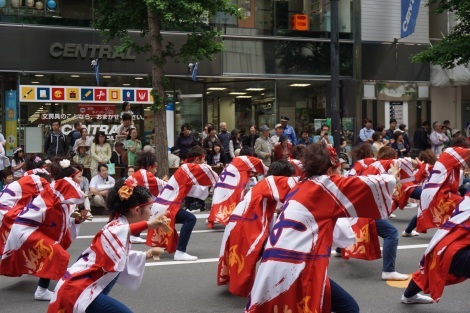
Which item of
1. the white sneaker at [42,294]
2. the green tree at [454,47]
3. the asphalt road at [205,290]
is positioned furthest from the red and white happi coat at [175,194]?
the green tree at [454,47]

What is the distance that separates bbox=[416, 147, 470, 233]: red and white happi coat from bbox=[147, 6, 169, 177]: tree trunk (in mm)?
7008

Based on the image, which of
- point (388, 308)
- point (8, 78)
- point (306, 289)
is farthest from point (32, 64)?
point (306, 289)

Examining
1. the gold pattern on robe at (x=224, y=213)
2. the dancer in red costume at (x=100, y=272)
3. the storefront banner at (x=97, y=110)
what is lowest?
the gold pattern on robe at (x=224, y=213)

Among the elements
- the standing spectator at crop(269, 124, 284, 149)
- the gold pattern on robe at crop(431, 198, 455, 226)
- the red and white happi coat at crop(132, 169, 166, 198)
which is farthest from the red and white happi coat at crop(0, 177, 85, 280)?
the standing spectator at crop(269, 124, 284, 149)

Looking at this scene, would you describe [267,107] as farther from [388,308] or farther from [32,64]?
[388,308]

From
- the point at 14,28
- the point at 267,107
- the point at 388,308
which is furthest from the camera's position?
the point at 267,107

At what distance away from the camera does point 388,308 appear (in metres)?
6.38

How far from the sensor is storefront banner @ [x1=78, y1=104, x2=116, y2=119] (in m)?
18.0

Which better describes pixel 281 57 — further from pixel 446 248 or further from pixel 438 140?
pixel 446 248

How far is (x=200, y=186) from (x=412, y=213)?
5739 mm

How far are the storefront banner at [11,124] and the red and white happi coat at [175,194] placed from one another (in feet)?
32.3

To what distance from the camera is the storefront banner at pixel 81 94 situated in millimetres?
17578

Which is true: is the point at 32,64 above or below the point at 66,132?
above

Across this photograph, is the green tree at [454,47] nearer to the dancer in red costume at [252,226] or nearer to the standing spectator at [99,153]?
the standing spectator at [99,153]
